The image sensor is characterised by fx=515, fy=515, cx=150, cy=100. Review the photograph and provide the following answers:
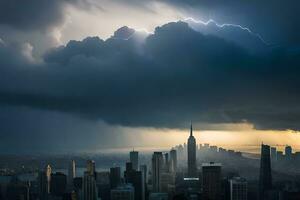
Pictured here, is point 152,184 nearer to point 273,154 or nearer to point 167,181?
point 167,181

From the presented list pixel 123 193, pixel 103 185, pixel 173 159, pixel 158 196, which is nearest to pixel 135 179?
pixel 103 185

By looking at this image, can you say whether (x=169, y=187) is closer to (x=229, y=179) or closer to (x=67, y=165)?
(x=229, y=179)

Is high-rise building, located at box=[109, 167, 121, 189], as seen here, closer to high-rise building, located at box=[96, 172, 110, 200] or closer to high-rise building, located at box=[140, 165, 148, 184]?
high-rise building, located at box=[96, 172, 110, 200]

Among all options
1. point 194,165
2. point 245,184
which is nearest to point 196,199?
point 245,184

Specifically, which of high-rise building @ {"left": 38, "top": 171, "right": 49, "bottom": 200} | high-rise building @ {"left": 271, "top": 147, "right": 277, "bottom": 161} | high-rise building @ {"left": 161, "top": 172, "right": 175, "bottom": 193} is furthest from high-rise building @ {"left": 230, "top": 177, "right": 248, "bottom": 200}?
high-rise building @ {"left": 38, "top": 171, "right": 49, "bottom": 200}

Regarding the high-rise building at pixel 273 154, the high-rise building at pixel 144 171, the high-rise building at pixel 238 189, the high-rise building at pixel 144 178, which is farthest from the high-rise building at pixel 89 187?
the high-rise building at pixel 273 154
